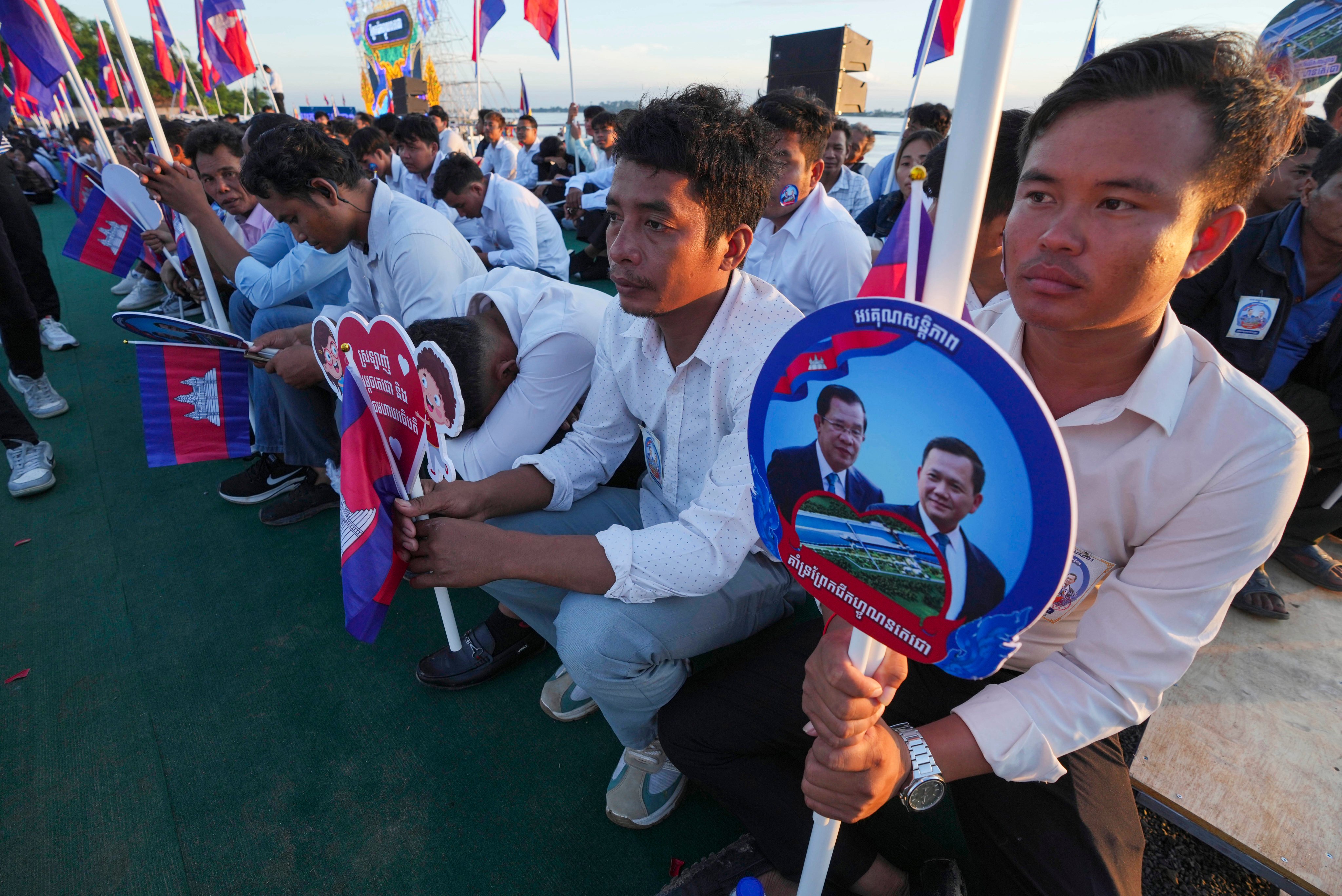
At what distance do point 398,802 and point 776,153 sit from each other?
257 centimetres

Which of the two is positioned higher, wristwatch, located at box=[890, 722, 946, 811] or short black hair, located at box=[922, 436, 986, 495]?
short black hair, located at box=[922, 436, 986, 495]

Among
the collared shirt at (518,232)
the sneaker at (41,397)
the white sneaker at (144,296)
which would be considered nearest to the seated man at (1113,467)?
the collared shirt at (518,232)

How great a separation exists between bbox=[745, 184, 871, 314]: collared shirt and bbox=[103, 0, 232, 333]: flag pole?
225cm

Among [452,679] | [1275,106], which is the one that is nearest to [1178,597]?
[1275,106]

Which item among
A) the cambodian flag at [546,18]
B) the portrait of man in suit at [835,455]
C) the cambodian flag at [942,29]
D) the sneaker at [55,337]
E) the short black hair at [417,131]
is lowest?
the sneaker at [55,337]

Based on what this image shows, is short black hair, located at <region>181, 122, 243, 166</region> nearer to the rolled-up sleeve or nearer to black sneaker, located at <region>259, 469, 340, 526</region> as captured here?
black sneaker, located at <region>259, 469, 340, 526</region>

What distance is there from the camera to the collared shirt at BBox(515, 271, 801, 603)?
121cm

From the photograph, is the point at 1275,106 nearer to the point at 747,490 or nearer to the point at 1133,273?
the point at 1133,273

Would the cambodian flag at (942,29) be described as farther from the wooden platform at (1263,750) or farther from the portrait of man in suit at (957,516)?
the portrait of man in suit at (957,516)

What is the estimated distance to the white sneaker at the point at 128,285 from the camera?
5.30m

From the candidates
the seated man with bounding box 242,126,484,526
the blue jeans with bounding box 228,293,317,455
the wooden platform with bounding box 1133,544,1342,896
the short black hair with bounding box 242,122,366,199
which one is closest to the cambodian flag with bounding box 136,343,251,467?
the seated man with bounding box 242,126,484,526

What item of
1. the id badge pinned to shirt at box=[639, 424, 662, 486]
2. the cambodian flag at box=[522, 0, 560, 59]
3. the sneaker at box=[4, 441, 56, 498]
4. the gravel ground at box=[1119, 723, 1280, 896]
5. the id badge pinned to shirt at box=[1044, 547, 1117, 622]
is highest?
the cambodian flag at box=[522, 0, 560, 59]

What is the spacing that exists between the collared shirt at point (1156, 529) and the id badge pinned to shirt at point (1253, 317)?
1443 millimetres

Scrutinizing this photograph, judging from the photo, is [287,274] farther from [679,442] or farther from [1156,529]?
[1156,529]
